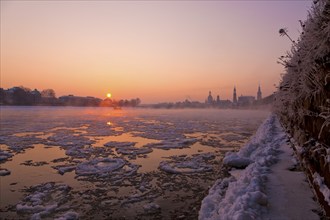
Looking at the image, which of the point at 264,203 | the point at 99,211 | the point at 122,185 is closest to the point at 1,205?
the point at 99,211

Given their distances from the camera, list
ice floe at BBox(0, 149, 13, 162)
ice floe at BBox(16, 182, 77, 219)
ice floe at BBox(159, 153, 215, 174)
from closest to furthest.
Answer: ice floe at BBox(16, 182, 77, 219), ice floe at BBox(159, 153, 215, 174), ice floe at BBox(0, 149, 13, 162)

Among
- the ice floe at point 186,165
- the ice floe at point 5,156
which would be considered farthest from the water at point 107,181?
the ice floe at point 5,156

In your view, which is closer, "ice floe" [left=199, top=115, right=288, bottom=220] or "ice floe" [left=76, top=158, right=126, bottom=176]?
"ice floe" [left=199, top=115, right=288, bottom=220]

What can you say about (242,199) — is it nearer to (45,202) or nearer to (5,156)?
(45,202)

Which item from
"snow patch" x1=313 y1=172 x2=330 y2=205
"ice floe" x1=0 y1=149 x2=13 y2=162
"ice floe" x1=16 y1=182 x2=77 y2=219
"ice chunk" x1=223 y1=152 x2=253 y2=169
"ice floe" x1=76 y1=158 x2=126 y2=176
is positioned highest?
"snow patch" x1=313 y1=172 x2=330 y2=205

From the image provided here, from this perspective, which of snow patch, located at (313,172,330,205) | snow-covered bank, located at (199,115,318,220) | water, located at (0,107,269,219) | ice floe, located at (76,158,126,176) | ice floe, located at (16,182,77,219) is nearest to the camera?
snow patch, located at (313,172,330,205)

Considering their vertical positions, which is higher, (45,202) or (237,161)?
(237,161)

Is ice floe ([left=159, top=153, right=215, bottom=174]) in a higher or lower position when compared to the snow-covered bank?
lower

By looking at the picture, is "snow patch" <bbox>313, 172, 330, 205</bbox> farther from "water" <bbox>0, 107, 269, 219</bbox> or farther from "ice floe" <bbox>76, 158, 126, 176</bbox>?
"ice floe" <bbox>76, 158, 126, 176</bbox>

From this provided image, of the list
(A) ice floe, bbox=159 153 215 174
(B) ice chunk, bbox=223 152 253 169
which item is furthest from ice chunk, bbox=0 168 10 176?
(B) ice chunk, bbox=223 152 253 169

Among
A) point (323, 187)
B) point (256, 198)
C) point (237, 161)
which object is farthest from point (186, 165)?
point (323, 187)

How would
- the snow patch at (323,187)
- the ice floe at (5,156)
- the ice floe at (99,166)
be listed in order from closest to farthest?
the snow patch at (323,187), the ice floe at (99,166), the ice floe at (5,156)

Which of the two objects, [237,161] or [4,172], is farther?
[237,161]

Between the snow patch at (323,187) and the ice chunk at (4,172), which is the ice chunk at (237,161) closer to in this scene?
the snow patch at (323,187)
